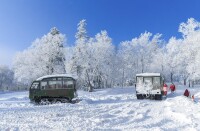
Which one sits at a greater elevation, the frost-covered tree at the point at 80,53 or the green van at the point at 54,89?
the frost-covered tree at the point at 80,53

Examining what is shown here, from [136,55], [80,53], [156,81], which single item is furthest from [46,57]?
[156,81]

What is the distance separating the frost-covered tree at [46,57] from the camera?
63.0 metres

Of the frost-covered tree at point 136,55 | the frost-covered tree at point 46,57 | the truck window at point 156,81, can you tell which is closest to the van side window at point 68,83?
the truck window at point 156,81

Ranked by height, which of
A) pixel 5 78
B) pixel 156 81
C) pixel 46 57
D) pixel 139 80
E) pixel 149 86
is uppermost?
pixel 46 57

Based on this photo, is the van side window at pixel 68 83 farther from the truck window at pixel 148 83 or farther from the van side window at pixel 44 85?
the truck window at pixel 148 83

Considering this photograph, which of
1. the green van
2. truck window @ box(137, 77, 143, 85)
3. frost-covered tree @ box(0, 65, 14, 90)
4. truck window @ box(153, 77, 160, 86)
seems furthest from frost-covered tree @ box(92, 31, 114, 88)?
frost-covered tree @ box(0, 65, 14, 90)

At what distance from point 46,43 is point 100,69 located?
12888 millimetres

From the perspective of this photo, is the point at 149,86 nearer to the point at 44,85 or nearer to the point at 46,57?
the point at 44,85

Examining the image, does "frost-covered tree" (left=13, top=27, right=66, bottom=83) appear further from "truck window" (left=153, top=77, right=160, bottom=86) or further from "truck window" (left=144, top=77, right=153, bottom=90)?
"truck window" (left=153, top=77, right=160, bottom=86)

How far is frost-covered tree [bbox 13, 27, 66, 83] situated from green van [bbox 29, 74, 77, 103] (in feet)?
113

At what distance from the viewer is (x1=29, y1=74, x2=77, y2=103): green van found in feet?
91.0

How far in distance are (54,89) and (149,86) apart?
35.9ft

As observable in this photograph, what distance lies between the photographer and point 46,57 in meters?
63.1

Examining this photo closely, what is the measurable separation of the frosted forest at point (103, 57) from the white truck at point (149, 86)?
19.5 metres
